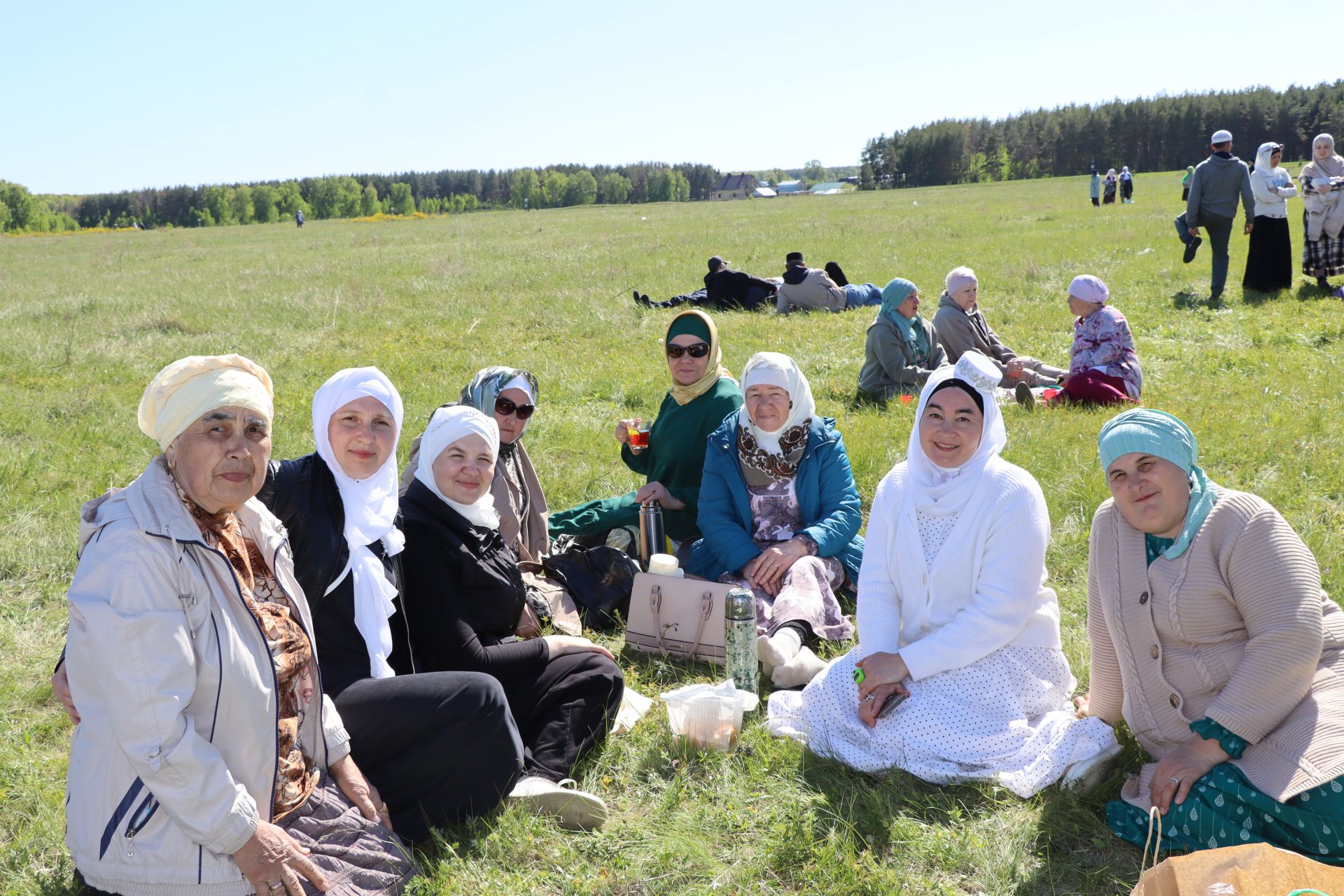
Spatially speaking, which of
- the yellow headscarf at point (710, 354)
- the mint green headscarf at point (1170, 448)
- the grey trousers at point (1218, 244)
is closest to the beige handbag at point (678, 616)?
the yellow headscarf at point (710, 354)

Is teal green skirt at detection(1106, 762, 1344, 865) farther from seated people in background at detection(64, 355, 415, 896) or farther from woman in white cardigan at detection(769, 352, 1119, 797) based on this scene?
seated people in background at detection(64, 355, 415, 896)

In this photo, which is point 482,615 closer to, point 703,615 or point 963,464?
point 703,615

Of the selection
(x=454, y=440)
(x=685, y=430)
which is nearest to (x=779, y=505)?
(x=685, y=430)

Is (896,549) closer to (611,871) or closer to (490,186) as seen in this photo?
(611,871)

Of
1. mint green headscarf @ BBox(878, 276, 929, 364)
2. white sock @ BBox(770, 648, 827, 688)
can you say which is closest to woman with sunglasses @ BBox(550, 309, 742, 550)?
white sock @ BBox(770, 648, 827, 688)

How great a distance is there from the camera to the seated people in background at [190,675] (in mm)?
2258

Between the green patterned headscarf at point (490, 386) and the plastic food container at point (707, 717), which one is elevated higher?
the green patterned headscarf at point (490, 386)

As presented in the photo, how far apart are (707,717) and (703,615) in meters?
0.83

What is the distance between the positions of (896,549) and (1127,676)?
0.90 meters

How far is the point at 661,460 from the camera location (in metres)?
5.77

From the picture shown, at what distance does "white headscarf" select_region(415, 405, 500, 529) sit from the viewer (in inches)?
146

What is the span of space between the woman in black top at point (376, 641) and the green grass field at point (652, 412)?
0.70 ft

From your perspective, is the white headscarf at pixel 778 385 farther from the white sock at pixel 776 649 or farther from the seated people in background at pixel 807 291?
the seated people in background at pixel 807 291

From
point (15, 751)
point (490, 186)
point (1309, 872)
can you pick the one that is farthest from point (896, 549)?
point (490, 186)
